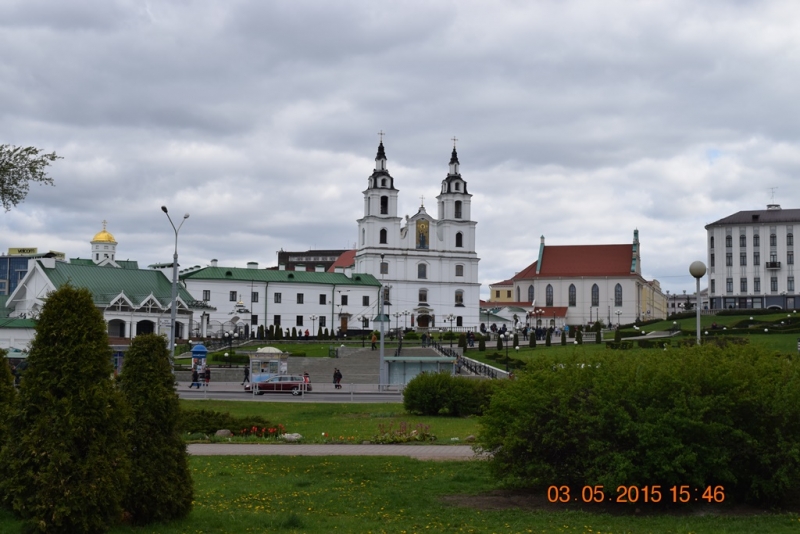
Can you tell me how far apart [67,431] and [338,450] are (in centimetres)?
975

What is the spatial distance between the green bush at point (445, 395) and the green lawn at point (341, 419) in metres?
0.66

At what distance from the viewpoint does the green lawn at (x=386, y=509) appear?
1103 centimetres

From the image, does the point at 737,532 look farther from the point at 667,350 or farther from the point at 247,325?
the point at 247,325

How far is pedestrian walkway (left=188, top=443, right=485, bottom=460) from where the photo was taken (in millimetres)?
18062

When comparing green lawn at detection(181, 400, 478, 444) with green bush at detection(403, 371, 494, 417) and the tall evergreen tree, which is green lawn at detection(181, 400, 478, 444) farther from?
the tall evergreen tree

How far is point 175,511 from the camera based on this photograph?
10922 millimetres

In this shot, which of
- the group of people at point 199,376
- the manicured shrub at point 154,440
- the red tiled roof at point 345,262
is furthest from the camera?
the red tiled roof at point 345,262

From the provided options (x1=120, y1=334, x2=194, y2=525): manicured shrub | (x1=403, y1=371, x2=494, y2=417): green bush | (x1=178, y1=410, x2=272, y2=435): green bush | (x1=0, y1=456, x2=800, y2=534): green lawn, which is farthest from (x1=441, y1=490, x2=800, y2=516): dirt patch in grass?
(x1=403, y1=371, x2=494, y2=417): green bush

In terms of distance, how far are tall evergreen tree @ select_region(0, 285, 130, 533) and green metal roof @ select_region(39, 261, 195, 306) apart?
2456 inches

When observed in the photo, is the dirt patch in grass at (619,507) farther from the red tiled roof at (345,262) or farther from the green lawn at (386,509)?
the red tiled roof at (345,262)

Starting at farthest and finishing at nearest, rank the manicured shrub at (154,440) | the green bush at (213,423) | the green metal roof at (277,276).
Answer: the green metal roof at (277,276), the green bush at (213,423), the manicured shrub at (154,440)

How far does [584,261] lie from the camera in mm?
112562

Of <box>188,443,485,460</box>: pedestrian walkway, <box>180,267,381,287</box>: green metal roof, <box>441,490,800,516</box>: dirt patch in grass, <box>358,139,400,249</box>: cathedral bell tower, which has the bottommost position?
<box>188,443,485,460</box>: pedestrian walkway

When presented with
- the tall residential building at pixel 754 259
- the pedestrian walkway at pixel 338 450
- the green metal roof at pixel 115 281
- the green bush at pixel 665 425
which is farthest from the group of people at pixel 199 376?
the tall residential building at pixel 754 259
